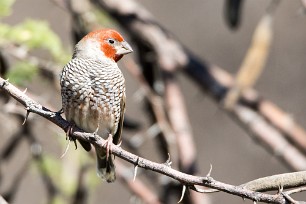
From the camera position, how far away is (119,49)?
539 centimetres

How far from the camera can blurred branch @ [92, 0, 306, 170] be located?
6.99m

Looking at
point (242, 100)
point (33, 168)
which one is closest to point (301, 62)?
point (242, 100)

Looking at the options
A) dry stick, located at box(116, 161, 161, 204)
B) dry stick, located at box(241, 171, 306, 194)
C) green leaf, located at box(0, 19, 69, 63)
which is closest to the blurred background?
dry stick, located at box(116, 161, 161, 204)

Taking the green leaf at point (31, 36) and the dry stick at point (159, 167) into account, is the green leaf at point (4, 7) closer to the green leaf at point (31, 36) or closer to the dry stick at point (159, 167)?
the green leaf at point (31, 36)

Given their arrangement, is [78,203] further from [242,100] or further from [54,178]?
[242,100]

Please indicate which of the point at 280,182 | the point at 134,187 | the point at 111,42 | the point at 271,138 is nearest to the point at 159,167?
the point at 280,182

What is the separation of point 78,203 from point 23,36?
131 cm

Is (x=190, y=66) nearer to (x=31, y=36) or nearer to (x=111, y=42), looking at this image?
(x=31, y=36)

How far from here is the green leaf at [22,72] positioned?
19.0ft

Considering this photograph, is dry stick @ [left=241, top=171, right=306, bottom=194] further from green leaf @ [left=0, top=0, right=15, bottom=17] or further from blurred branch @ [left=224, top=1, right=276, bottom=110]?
green leaf @ [left=0, top=0, right=15, bottom=17]

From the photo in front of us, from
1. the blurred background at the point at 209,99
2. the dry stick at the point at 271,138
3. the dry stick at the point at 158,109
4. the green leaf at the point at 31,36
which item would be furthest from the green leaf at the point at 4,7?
the blurred background at the point at 209,99

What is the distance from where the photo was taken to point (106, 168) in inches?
219

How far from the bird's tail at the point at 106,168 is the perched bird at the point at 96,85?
0.05 ft

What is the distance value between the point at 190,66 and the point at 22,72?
173 centimetres
